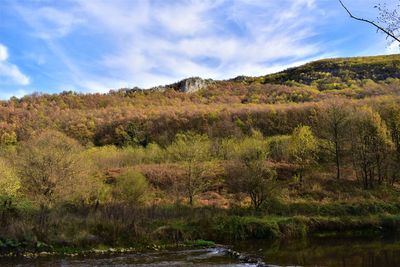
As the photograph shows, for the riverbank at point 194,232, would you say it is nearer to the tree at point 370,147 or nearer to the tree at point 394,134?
the tree at point 370,147

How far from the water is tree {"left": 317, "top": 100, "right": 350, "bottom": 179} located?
31568 mm

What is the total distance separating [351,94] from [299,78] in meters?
59.0

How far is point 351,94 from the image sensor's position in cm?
13525

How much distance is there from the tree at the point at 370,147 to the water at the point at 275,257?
90.8 feet

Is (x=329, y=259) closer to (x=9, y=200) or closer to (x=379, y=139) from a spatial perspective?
(x=9, y=200)

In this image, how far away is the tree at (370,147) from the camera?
55.2 m

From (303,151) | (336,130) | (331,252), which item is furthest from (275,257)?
(336,130)

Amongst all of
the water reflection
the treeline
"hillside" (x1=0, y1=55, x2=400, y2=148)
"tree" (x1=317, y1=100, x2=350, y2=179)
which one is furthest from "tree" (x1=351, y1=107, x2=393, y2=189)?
"hillside" (x1=0, y1=55, x2=400, y2=148)

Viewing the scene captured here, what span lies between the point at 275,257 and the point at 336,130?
130 feet

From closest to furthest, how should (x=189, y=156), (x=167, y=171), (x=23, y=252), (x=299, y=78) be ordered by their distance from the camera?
1. (x=23, y=252)
2. (x=189, y=156)
3. (x=167, y=171)
4. (x=299, y=78)

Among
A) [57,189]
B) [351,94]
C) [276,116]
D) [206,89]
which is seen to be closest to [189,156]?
[57,189]

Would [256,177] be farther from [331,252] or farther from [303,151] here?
[303,151]

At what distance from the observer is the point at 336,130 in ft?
197

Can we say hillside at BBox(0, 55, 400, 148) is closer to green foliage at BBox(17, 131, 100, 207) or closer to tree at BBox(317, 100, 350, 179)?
tree at BBox(317, 100, 350, 179)
